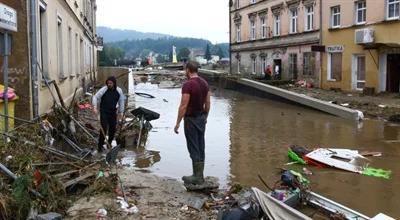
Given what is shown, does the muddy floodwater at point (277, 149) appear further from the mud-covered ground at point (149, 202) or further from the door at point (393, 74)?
the door at point (393, 74)

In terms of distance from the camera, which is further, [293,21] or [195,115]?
[293,21]

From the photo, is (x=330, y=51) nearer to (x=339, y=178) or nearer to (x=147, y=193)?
(x=339, y=178)

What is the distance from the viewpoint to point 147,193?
24.7 feet

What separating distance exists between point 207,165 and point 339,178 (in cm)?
254

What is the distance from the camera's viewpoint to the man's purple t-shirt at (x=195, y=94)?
25.1 feet

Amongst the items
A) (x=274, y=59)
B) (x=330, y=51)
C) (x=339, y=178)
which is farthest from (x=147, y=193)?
(x=274, y=59)

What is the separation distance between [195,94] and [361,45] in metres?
21.6

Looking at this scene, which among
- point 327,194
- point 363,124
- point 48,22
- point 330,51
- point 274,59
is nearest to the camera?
point 327,194

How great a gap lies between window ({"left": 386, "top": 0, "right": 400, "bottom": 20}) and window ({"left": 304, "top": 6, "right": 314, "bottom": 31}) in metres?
8.07

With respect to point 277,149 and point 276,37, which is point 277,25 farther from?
point 277,149

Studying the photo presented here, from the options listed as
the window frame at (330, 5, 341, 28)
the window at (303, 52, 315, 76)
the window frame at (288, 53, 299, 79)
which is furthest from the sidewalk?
the window frame at (288, 53, 299, 79)

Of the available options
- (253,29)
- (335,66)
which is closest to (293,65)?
(335,66)

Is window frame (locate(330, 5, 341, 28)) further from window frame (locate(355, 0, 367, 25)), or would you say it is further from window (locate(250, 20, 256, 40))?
window (locate(250, 20, 256, 40))

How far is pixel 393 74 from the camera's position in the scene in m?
25.8
